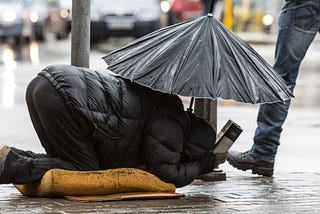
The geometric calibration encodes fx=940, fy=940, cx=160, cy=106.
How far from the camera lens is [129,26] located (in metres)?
25.9

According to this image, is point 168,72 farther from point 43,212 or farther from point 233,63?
point 43,212

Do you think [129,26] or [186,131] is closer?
[186,131]

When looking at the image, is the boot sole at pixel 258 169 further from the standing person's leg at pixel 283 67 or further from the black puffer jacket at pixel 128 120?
the black puffer jacket at pixel 128 120

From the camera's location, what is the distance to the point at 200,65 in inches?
221

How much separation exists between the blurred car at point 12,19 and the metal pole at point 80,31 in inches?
803

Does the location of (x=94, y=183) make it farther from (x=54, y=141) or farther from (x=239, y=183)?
(x=239, y=183)

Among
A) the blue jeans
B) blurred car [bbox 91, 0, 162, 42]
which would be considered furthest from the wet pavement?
blurred car [bbox 91, 0, 162, 42]

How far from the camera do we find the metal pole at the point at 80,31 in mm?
6469

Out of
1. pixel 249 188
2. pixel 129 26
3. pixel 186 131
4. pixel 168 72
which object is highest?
pixel 168 72

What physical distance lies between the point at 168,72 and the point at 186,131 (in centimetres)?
45

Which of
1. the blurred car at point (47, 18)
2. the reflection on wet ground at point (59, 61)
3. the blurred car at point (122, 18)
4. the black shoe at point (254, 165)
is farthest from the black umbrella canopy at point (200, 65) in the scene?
the blurred car at point (47, 18)

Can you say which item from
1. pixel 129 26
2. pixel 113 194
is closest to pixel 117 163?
pixel 113 194

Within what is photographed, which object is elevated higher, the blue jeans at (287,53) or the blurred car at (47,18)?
the blue jeans at (287,53)

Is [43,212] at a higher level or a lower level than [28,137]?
higher
